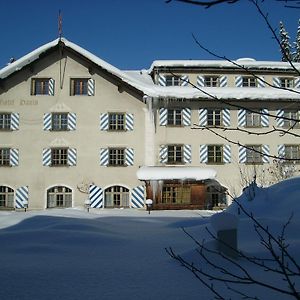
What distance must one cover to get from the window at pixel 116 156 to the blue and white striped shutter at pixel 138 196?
1746 millimetres

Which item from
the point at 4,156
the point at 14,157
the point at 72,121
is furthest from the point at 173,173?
the point at 4,156

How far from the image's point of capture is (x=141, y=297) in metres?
4.25

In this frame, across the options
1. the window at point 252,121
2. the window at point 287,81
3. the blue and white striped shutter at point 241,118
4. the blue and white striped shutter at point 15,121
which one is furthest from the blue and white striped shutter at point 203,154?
the blue and white striped shutter at point 15,121

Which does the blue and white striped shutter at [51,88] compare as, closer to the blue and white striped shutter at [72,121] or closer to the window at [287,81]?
the blue and white striped shutter at [72,121]

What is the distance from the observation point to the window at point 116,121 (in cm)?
2377

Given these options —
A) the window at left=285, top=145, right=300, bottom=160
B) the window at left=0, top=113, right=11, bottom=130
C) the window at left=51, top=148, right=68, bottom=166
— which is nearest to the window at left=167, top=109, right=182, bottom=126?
the window at left=51, top=148, right=68, bottom=166

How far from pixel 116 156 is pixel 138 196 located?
2739 millimetres

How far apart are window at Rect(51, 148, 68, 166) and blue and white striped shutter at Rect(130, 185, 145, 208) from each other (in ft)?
14.4

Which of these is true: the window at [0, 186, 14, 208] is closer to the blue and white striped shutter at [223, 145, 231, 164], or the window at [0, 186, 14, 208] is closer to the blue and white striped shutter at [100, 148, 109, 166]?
the blue and white striped shutter at [100, 148, 109, 166]

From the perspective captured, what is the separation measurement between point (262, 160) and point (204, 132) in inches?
158

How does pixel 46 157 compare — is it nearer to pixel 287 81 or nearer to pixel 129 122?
pixel 129 122

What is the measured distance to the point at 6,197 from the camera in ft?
75.5

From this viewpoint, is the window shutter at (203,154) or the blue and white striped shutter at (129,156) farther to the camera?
the window shutter at (203,154)

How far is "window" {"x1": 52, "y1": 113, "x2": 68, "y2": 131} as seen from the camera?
2361cm
